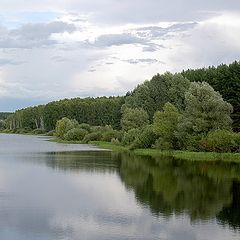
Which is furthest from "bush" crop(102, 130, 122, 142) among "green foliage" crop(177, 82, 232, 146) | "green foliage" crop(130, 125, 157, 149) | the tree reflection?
the tree reflection

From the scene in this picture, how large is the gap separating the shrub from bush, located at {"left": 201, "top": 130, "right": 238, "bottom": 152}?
1700 centimetres

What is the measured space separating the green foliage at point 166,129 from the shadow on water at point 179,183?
6144mm

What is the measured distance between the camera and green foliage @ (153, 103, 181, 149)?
6462cm

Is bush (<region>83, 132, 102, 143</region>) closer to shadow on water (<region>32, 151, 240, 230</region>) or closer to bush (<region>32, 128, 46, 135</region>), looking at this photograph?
shadow on water (<region>32, 151, 240, 230</region>)

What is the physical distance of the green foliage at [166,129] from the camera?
6462 centimetres

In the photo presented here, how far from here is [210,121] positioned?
6031cm

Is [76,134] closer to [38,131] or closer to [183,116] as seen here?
[183,116]

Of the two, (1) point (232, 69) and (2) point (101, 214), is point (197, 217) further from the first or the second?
(1) point (232, 69)

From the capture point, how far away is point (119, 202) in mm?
29391

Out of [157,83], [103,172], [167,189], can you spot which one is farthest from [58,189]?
[157,83]

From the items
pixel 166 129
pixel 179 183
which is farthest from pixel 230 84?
pixel 179 183

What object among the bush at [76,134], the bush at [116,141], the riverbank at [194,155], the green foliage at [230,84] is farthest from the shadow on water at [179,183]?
the bush at [76,134]

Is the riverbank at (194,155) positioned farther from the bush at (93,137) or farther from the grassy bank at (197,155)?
the bush at (93,137)

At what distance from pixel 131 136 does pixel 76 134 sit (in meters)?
33.4
